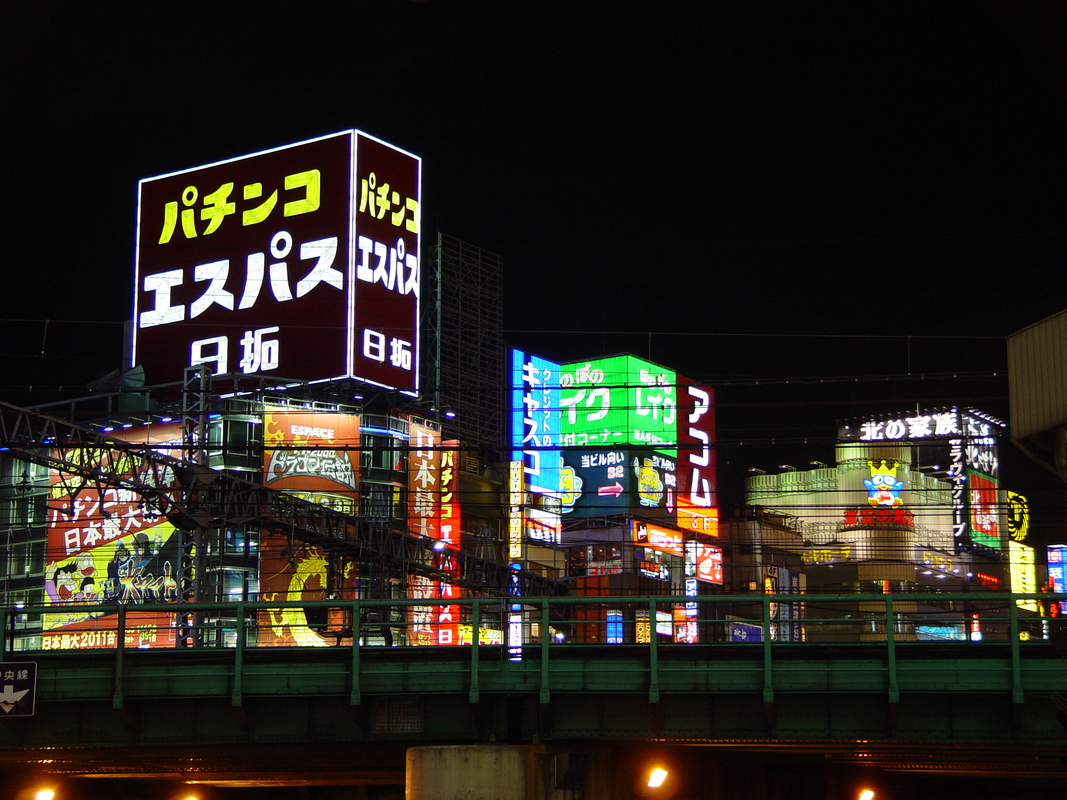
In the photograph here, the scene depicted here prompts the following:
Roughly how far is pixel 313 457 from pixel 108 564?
37.0 feet

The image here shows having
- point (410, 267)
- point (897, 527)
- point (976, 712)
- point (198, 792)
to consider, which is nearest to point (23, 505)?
point (410, 267)

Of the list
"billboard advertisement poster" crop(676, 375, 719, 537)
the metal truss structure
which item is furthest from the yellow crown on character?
the metal truss structure

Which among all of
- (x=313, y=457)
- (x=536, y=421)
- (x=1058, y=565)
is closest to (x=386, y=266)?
(x=313, y=457)

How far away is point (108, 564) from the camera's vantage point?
229ft

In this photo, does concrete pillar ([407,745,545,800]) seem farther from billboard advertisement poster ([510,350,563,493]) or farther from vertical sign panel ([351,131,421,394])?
billboard advertisement poster ([510,350,563,493])

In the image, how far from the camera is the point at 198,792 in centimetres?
4106

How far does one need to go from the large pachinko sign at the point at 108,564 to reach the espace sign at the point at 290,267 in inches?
265

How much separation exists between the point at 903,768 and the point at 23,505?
52.1 m

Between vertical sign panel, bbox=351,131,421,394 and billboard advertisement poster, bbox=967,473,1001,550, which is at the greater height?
vertical sign panel, bbox=351,131,421,394

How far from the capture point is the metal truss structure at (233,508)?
48625 millimetres

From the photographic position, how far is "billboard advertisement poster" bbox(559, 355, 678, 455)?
343 ft

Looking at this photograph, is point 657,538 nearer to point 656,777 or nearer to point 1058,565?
point 1058,565

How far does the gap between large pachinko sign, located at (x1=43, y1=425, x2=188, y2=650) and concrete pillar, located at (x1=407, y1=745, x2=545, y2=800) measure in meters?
42.9

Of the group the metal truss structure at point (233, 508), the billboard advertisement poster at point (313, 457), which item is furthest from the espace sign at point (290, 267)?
the metal truss structure at point (233, 508)
